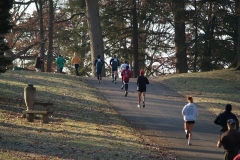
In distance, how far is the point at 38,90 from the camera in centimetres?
2727

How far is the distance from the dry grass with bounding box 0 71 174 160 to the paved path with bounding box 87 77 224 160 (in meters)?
0.72

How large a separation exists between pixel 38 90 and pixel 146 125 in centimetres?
740

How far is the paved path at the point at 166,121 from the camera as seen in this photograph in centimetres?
1820

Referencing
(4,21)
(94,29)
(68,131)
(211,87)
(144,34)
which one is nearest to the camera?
(68,131)

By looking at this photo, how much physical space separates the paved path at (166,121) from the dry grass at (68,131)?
72cm

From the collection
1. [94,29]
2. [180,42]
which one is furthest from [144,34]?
[94,29]

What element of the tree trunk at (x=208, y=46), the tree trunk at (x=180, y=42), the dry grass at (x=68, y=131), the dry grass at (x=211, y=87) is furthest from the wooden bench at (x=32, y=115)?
the tree trunk at (x=208, y=46)

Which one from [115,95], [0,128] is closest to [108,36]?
[115,95]

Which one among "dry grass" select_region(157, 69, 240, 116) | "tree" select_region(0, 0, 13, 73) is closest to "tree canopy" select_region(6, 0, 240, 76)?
"dry grass" select_region(157, 69, 240, 116)

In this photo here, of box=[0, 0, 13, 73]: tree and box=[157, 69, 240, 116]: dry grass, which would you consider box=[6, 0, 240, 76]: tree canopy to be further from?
box=[0, 0, 13, 73]: tree

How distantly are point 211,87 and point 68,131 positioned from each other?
1738cm

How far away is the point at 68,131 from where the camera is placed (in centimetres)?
1802

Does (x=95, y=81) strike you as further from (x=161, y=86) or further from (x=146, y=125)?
(x=146, y=125)

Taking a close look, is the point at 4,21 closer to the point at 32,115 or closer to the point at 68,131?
the point at 32,115
